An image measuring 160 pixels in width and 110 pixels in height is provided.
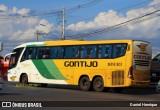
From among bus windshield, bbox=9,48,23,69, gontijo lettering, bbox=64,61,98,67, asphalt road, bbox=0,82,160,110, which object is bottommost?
asphalt road, bbox=0,82,160,110

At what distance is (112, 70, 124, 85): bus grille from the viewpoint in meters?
27.2

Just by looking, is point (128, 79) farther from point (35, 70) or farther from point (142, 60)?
point (35, 70)

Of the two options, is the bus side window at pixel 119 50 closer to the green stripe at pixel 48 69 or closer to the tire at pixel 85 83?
the tire at pixel 85 83

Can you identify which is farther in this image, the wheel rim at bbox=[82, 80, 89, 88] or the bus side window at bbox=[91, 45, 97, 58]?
the wheel rim at bbox=[82, 80, 89, 88]

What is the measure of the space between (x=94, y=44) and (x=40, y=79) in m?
5.36

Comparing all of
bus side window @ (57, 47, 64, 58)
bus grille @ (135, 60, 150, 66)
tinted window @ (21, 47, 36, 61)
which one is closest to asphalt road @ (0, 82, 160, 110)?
bus grille @ (135, 60, 150, 66)

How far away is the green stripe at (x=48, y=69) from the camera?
3092cm

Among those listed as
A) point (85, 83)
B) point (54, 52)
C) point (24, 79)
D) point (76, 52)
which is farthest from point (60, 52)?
point (24, 79)

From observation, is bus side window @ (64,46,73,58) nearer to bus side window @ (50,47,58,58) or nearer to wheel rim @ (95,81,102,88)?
bus side window @ (50,47,58,58)

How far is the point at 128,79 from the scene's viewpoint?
26891mm

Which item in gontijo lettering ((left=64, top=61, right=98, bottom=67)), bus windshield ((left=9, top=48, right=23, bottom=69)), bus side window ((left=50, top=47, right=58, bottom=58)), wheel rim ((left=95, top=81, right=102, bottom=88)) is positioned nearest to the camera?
wheel rim ((left=95, top=81, right=102, bottom=88))

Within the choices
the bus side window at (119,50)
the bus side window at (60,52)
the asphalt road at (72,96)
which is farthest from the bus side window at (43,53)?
the bus side window at (119,50)

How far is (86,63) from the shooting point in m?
29.1

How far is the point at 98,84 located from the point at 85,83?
113cm
